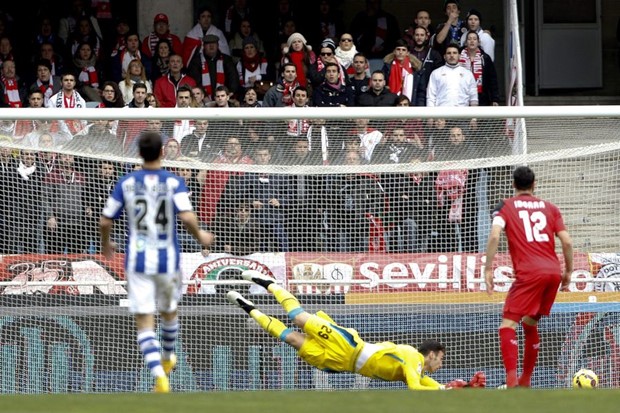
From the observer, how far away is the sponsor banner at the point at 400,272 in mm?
12312

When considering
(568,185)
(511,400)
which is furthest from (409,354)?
(511,400)

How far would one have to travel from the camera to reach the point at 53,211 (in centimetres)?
1220

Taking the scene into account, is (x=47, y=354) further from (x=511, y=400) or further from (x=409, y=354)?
(x=511, y=400)

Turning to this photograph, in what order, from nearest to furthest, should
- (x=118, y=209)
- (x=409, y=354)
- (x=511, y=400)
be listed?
(x=511, y=400)
(x=118, y=209)
(x=409, y=354)

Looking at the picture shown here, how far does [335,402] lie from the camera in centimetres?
748

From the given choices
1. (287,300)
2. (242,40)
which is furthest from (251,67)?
(287,300)

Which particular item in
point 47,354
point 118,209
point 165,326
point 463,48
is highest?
point 463,48

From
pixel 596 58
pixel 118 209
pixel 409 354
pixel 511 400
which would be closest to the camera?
pixel 511 400

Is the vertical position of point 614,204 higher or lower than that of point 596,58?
lower

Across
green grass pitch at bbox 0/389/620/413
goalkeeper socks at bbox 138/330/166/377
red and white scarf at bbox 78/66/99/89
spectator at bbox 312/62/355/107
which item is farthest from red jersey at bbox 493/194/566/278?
red and white scarf at bbox 78/66/99/89

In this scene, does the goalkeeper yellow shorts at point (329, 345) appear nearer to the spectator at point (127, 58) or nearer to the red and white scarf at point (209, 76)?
the red and white scarf at point (209, 76)

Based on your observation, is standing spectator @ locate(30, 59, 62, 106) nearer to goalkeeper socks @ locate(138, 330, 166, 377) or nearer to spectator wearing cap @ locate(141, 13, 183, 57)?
spectator wearing cap @ locate(141, 13, 183, 57)

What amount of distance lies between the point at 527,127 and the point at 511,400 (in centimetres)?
538

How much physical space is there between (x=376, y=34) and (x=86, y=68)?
11.4 ft
